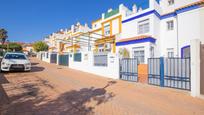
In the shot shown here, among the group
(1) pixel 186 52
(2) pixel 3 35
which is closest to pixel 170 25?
(1) pixel 186 52

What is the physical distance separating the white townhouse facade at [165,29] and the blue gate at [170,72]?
6.21 meters

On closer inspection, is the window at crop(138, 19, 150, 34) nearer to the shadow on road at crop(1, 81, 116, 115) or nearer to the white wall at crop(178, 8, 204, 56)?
the white wall at crop(178, 8, 204, 56)

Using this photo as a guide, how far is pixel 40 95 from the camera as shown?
7.09 meters

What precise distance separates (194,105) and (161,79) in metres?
3.38

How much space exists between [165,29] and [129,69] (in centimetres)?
842

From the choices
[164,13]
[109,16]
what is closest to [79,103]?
[164,13]

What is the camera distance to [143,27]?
1867cm

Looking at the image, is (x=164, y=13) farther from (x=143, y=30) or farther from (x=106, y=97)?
(x=106, y=97)

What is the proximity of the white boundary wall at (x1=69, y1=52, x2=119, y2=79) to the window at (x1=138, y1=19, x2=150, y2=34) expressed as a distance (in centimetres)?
689

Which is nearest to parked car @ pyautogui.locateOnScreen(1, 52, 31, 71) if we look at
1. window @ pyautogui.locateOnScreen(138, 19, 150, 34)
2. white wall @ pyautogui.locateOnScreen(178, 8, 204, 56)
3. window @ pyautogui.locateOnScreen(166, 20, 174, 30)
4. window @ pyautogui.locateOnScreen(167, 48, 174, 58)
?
window @ pyautogui.locateOnScreen(138, 19, 150, 34)

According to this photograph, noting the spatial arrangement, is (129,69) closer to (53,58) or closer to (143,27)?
(143,27)

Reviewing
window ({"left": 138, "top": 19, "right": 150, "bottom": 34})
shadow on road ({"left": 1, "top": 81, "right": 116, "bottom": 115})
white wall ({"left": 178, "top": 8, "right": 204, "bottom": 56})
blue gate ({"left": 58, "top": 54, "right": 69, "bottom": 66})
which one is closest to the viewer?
shadow on road ({"left": 1, "top": 81, "right": 116, "bottom": 115})

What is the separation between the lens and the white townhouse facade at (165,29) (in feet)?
46.5

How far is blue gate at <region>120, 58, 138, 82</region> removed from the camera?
11281 millimetres
